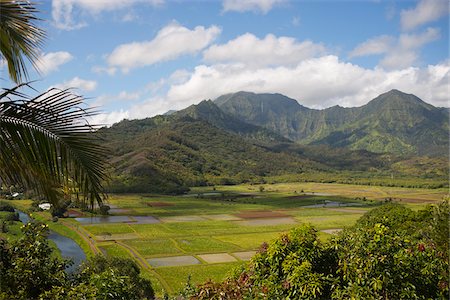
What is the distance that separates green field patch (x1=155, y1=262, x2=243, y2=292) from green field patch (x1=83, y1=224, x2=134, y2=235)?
21595mm

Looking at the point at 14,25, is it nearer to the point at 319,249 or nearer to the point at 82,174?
the point at 82,174

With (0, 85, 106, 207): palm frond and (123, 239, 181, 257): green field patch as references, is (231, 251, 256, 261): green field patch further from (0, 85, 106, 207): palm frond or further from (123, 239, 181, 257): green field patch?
(0, 85, 106, 207): palm frond

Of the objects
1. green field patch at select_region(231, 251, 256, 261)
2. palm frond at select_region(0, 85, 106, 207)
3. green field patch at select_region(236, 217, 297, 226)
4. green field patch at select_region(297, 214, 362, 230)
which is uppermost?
palm frond at select_region(0, 85, 106, 207)

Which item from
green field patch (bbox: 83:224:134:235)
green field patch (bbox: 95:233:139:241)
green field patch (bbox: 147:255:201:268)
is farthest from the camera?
green field patch (bbox: 83:224:134:235)

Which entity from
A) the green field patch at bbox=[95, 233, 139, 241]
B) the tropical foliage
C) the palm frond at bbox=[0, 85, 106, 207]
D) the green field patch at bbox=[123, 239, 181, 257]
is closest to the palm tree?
the palm frond at bbox=[0, 85, 106, 207]

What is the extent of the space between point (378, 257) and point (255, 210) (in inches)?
3226

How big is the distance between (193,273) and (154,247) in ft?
40.1

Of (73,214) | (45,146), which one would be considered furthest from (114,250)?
(45,146)

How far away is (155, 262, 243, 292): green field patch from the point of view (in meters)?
35.1

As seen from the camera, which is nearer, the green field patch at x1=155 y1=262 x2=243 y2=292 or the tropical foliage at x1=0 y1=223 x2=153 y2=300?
the tropical foliage at x1=0 y1=223 x2=153 y2=300

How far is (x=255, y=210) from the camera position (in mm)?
88188

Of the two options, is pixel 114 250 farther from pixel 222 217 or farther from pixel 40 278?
pixel 40 278

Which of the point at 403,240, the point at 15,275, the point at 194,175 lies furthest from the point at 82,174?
the point at 194,175

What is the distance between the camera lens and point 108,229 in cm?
6019
